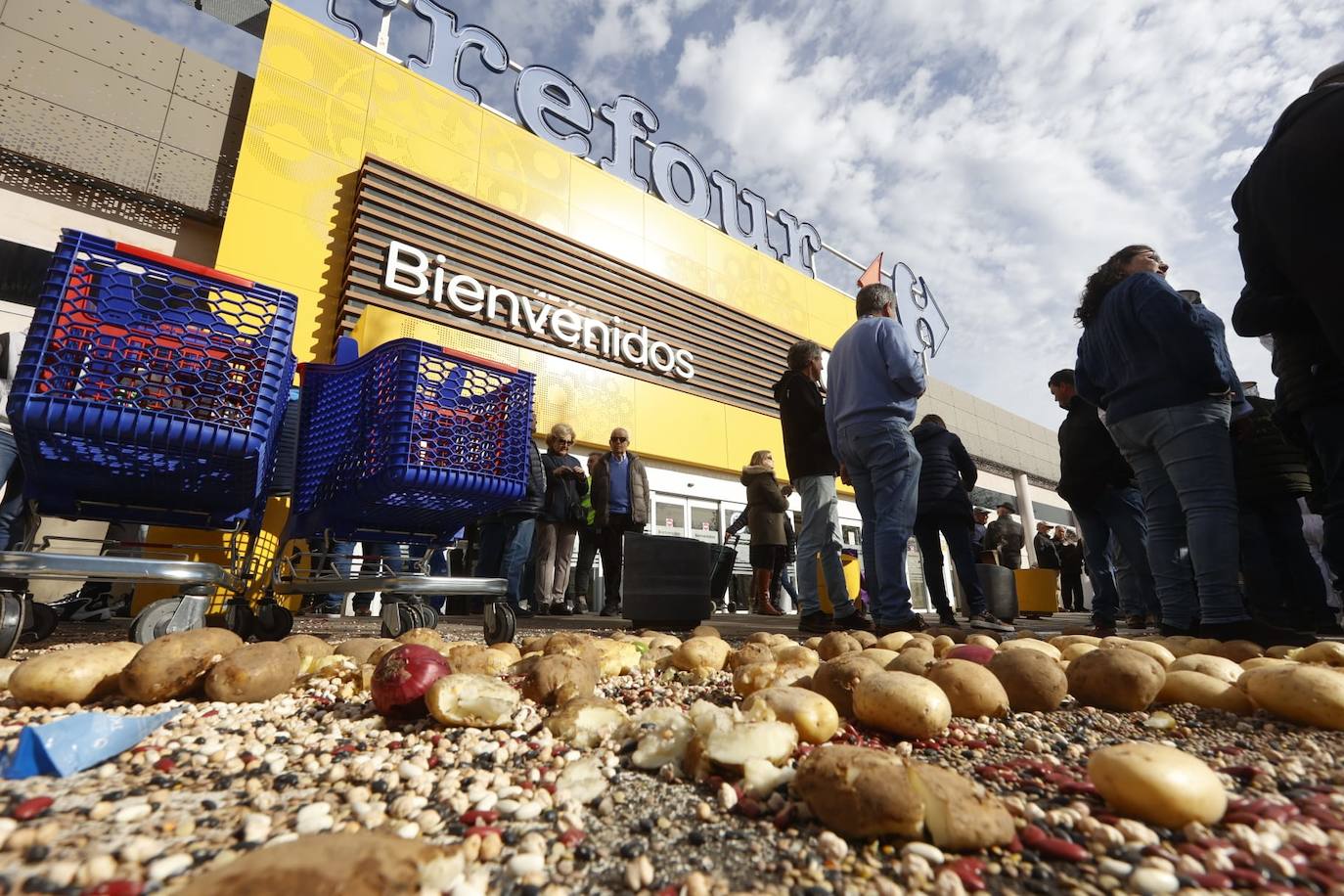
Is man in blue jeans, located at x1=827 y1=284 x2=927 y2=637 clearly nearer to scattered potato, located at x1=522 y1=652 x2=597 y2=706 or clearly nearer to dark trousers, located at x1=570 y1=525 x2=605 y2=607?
scattered potato, located at x1=522 y1=652 x2=597 y2=706

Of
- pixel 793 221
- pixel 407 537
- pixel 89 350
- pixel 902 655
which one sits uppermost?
pixel 793 221

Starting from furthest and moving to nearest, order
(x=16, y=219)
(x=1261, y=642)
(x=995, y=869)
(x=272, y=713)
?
(x=16, y=219) → (x=1261, y=642) → (x=272, y=713) → (x=995, y=869)

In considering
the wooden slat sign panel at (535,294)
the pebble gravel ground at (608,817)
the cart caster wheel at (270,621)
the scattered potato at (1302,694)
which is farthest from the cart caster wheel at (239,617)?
the wooden slat sign panel at (535,294)

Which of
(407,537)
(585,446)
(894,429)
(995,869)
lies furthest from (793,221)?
(995,869)

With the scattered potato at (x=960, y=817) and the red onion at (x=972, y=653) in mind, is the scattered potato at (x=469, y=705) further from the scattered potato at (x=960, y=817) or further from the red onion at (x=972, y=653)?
the red onion at (x=972, y=653)

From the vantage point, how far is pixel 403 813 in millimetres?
714

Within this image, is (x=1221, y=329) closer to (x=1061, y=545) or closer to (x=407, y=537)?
(x=407, y=537)

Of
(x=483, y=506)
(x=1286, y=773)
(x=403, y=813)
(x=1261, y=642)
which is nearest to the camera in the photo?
(x=403, y=813)

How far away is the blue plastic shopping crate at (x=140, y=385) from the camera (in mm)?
1856

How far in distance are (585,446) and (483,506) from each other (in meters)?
5.45

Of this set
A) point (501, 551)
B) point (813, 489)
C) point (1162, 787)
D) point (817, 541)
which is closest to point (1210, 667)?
point (1162, 787)

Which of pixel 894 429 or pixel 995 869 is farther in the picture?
pixel 894 429

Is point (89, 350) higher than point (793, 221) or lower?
lower

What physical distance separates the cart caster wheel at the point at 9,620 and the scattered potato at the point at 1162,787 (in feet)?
8.22
